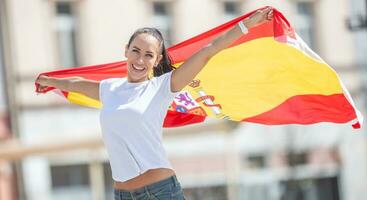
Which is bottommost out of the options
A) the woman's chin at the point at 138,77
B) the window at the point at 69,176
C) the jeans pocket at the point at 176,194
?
the window at the point at 69,176

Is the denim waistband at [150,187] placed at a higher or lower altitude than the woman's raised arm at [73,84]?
lower

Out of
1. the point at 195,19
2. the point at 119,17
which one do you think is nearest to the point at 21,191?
the point at 119,17

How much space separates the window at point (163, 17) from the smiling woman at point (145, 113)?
14972 millimetres

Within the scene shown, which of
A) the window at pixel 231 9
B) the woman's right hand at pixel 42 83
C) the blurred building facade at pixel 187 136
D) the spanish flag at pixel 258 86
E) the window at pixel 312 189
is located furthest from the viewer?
the window at pixel 231 9

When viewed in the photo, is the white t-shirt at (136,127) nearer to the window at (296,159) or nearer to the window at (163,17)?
the window at (163,17)

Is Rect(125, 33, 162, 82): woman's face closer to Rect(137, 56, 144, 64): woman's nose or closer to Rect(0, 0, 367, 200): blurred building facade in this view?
Rect(137, 56, 144, 64): woman's nose

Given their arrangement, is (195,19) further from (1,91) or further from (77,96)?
(77,96)

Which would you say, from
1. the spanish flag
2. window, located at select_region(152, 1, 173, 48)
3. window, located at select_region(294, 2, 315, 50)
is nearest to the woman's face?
the spanish flag

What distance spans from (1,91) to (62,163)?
6.18 feet

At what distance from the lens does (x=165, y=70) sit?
4.40 meters

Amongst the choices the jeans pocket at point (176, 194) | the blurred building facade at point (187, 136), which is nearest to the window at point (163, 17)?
the blurred building facade at point (187, 136)

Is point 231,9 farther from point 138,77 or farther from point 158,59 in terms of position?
point 138,77

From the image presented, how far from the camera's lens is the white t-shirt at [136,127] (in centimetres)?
406

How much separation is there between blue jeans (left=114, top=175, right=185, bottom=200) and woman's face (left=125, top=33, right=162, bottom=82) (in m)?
0.50
